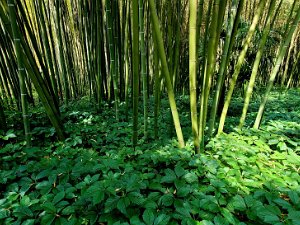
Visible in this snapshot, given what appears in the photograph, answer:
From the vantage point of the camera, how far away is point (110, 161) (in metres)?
1.03

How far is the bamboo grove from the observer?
1.19 meters

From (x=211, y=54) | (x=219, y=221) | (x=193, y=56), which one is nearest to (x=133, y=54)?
(x=193, y=56)

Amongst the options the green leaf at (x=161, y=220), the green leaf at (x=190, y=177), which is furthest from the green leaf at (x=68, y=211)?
the green leaf at (x=190, y=177)

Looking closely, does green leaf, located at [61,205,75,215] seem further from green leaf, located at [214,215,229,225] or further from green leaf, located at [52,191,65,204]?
green leaf, located at [214,215,229,225]

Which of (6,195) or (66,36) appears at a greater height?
(66,36)

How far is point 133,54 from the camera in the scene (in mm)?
1162

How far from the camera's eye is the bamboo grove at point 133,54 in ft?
3.89

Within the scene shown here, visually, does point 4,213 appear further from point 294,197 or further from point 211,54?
point 211,54

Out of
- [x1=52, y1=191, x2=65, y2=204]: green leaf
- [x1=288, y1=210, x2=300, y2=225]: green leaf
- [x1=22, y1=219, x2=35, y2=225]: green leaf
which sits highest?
[x1=288, y1=210, x2=300, y2=225]: green leaf

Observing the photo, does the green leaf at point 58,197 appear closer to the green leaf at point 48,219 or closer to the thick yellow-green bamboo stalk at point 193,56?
the green leaf at point 48,219

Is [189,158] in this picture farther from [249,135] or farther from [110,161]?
[249,135]

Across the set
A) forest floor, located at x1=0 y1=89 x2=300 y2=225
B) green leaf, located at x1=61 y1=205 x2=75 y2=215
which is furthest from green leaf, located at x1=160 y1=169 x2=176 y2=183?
green leaf, located at x1=61 y1=205 x2=75 y2=215

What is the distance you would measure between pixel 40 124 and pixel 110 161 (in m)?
1.18

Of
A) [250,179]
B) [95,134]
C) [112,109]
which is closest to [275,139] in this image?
[250,179]
